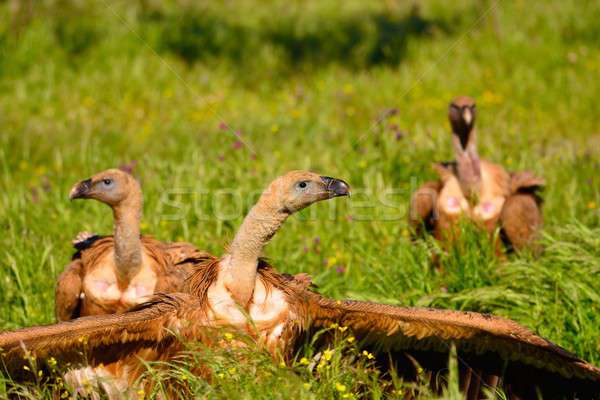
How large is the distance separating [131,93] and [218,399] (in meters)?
6.71

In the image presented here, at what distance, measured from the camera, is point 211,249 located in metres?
6.39

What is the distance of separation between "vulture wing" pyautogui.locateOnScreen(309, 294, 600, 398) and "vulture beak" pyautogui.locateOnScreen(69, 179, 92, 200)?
5.29 ft

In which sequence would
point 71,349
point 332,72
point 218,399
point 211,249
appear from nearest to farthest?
point 218,399, point 71,349, point 211,249, point 332,72

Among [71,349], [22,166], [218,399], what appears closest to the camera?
[218,399]

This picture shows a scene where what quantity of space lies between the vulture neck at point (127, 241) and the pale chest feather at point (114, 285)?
0.05 meters

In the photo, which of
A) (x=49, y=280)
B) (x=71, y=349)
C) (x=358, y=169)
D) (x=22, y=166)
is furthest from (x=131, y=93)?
(x=71, y=349)

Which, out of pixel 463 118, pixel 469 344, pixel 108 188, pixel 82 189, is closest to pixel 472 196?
pixel 463 118

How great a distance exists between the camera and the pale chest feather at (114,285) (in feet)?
17.1

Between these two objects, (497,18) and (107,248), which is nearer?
(107,248)

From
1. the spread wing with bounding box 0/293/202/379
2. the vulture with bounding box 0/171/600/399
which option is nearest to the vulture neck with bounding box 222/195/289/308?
the vulture with bounding box 0/171/600/399

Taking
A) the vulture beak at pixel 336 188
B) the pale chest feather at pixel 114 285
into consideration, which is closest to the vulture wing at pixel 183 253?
the pale chest feather at pixel 114 285

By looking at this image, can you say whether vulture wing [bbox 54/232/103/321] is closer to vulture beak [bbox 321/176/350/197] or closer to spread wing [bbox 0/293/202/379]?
spread wing [bbox 0/293/202/379]

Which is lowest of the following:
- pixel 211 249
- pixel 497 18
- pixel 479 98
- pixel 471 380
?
pixel 471 380

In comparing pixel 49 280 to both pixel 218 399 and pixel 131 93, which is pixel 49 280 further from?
pixel 131 93
